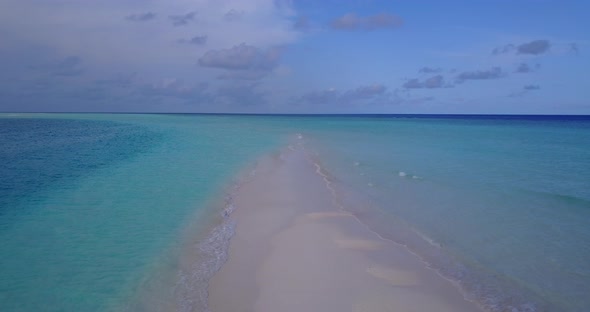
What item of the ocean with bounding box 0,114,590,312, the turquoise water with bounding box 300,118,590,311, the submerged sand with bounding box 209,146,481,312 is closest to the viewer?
the submerged sand with bounding box 209,146,481,312

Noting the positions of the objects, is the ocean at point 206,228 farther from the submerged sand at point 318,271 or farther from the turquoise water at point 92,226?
the submerged sand at point 318,271

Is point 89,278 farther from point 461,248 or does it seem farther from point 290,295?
point 461,248

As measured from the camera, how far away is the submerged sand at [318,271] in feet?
19.1

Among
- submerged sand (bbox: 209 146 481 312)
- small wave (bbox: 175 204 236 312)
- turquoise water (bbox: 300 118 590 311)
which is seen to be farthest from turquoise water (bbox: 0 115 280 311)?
turquoise water (bbox: 300 118 590 311)

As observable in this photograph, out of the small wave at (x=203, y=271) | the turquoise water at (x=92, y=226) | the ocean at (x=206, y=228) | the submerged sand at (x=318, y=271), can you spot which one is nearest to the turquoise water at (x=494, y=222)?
the ocean at (x=206, y=228)

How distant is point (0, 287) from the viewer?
6305mm

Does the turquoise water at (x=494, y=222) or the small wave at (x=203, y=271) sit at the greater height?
the turquoise water at (x=494, y=222)

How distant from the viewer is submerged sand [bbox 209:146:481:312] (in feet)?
19.1

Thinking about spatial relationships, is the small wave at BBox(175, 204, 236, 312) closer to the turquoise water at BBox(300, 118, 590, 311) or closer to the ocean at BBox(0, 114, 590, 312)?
the ocean at BBox(0, 114, 590, 312)

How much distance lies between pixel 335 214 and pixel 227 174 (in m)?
7.68

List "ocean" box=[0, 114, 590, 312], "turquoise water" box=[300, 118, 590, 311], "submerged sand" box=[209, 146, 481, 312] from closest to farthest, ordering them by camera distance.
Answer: "submerged sand" box=[209, 146, 481, 312] < "ocean" box=[0, 114, 590, 312] < "turquoise water" box=[300, 118, 590, 311]

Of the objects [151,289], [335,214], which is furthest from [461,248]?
[151,289]

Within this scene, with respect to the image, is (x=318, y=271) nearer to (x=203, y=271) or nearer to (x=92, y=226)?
(x=203, y=271)

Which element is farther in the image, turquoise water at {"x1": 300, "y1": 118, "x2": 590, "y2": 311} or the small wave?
turquoise water at {"x1": 300, "y1": 118, "x2": 590, "y2": 311}
